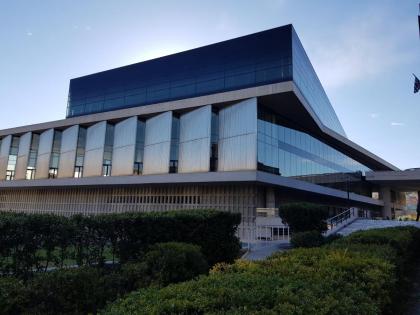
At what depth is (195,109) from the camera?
3247 cm

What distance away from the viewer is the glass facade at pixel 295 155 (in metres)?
30.6

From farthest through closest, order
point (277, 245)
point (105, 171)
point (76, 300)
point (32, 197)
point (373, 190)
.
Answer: point (373, 190) → point (32, 197) → point (105, 171) → point (277, 245) → point (76, 300)

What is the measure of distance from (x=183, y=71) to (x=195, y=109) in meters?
6.80

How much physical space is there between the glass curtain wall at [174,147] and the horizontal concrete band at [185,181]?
1.05 m

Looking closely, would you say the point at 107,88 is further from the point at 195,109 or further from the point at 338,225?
the point at 338,225

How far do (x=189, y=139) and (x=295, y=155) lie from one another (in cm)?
1125

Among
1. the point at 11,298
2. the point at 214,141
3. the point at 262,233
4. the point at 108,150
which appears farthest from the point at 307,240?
the point at 108,150

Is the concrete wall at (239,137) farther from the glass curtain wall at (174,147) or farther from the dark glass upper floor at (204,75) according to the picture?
the glass curtain wall at (174,147)

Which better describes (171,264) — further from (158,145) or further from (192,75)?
(192,75)

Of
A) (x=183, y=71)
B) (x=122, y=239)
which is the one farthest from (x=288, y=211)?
(x=183, y=71)

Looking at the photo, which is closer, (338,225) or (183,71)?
(338,225)

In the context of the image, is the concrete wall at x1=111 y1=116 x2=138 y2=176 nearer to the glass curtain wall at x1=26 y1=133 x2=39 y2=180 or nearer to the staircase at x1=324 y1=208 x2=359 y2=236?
the glass curtain wall at x1=26 y1=133 x2=39 y2=180

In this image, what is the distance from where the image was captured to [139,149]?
35.2 metres

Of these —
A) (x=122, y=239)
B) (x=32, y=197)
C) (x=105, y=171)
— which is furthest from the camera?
(x=32, y=197)
